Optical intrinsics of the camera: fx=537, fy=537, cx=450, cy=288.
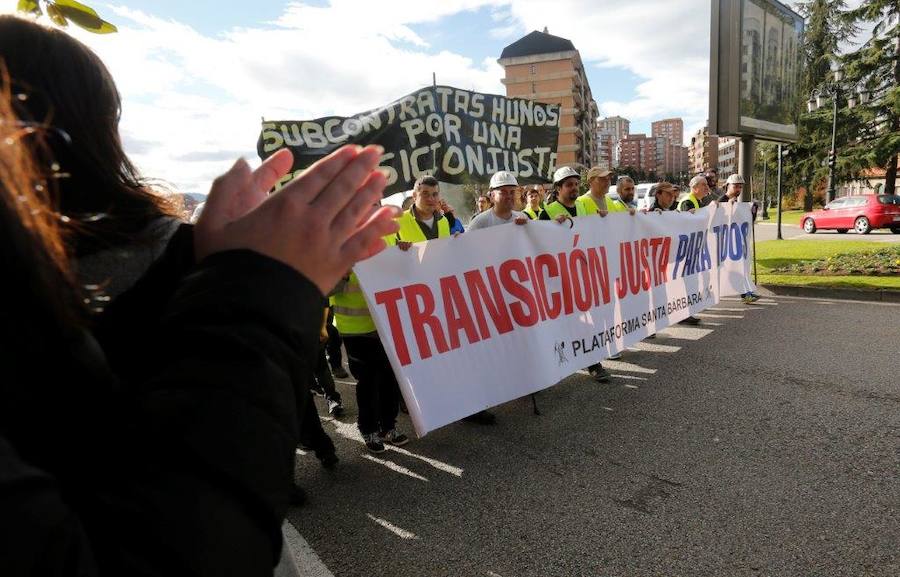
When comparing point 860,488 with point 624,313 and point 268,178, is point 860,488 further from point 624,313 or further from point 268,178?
point 268,178

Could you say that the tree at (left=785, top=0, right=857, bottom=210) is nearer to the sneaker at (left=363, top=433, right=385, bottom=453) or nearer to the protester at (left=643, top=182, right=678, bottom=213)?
the protester at (left=643, top=182, right=678, bottom=213)

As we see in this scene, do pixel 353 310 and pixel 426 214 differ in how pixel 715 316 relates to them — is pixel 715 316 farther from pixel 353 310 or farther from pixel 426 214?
pixel 353 310

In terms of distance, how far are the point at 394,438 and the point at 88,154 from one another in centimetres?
399

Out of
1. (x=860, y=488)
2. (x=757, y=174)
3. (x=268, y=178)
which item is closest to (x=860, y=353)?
(x=860, y=488)

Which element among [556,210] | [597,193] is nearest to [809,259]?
[597,193]

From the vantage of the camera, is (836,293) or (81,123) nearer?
(81,123)

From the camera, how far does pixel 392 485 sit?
3721 millimetres

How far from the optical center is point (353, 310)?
4223 millimetres

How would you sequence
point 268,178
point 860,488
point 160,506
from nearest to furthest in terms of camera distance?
point 160,506
point 268,178
point 860,488

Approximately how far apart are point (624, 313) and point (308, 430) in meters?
3.31

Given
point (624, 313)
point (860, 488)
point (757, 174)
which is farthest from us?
point (757, 174)

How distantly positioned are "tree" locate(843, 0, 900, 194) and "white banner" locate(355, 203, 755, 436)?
34.7 meters

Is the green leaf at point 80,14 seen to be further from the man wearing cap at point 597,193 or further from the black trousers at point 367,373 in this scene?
the man wearing cap at point 597,193

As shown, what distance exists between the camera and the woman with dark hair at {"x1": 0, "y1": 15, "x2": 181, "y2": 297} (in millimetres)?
669
